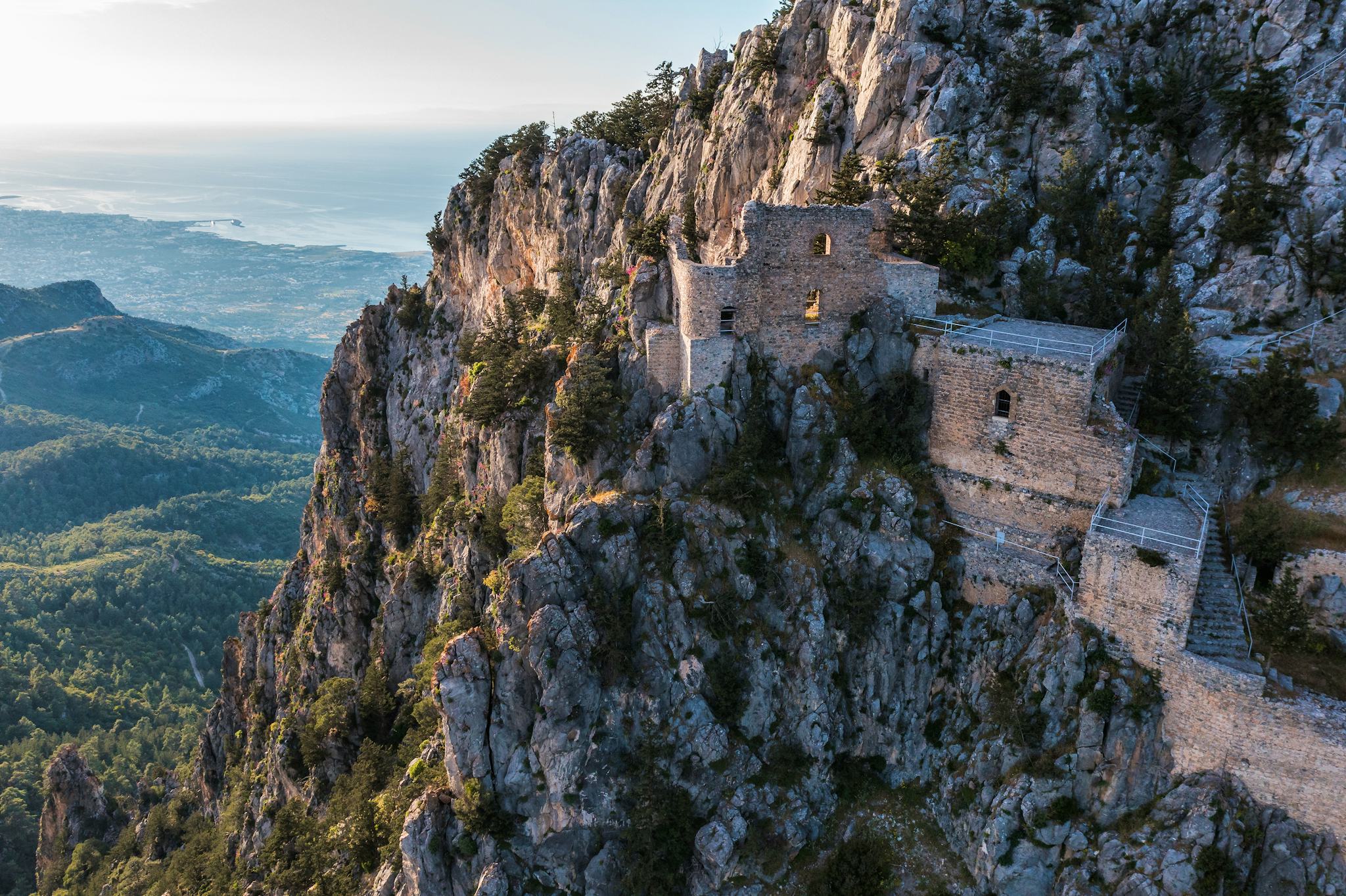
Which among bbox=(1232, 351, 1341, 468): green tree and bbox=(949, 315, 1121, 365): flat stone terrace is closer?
bbox=(1232, 351, 1341, 468): green tree

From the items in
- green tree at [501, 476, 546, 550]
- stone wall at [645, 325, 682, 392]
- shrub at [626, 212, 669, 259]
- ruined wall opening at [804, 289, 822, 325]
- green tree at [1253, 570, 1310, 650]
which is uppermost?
shrub at [626, 212, 669, 259]

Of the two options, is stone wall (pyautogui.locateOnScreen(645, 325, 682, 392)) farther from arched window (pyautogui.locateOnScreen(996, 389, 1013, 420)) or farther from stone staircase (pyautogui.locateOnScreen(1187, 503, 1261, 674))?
stone staircase (pyautogui.locateOnScreen(1187, 503, 1261, 674))

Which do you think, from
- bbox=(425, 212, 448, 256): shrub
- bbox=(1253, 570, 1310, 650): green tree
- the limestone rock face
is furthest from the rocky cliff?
the limestone rock face

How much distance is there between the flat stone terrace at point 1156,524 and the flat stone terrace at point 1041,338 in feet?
16.1

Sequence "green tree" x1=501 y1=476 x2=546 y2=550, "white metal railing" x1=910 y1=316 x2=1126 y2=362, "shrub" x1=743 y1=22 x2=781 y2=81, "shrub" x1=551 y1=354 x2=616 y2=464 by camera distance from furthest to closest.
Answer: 1. "shrub" x1=743 y1=22 x2=781 y2=81
2. "green tree" x1=501 y1=476 x2=546 y2=550
3. "shrub" x1=551 y1=354 x2=616 y2=464
4. "white metal railing" x1=910 y1=316 x2=1126 y2=362

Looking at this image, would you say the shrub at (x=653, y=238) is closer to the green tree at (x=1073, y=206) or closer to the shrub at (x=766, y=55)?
the shrub at (x=766, y=55)

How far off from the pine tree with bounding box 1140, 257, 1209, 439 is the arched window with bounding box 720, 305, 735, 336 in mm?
14447

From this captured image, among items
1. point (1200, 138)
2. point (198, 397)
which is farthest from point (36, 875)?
point (198, 397)

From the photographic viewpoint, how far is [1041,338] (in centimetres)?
2711

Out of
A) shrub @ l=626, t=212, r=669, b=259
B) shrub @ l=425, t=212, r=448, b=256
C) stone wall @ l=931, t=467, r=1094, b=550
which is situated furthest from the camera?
shrub @ l=425, t=212, r=448, b=256

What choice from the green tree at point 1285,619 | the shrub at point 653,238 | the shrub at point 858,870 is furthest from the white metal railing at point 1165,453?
the shrub at point 653,238

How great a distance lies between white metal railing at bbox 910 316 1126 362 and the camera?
25.9 m

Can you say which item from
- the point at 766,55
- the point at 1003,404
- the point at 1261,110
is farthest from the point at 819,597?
the point at 766,55

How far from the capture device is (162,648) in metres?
108
